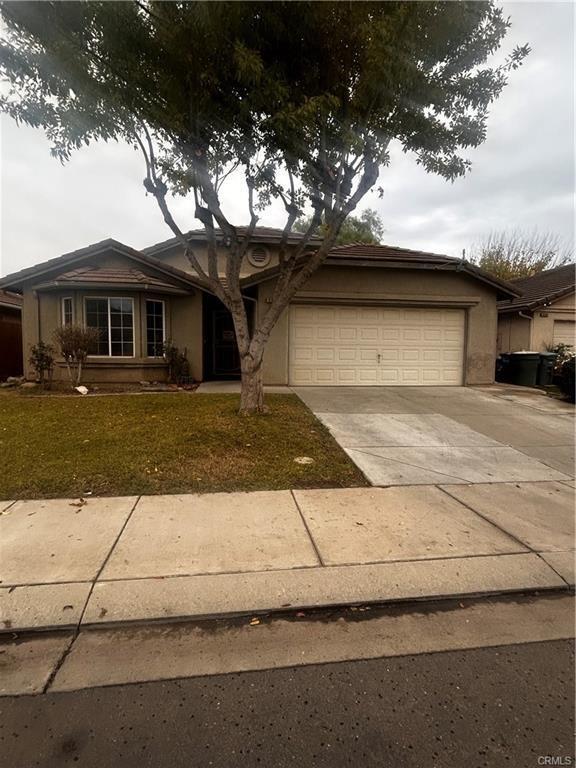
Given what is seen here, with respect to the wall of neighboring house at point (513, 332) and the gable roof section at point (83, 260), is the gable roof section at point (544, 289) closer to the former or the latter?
the wall of neighboring house at point (513, 332)

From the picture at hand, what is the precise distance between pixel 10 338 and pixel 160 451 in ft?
43.9

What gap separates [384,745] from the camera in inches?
73.9

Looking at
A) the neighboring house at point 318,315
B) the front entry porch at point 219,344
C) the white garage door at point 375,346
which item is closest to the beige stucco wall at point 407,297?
the neighboring house at point 318,315

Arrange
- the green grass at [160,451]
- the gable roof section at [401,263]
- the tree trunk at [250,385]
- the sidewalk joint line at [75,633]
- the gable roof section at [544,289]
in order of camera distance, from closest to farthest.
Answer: the sidewalk joint line at [75,633], the green grass at [160,451], the tree trunk at [250,385], the gable roof section at [401,263], the gable roof section at [544,289]

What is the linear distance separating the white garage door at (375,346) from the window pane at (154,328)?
13.1ft

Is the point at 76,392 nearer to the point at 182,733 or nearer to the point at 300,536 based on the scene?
the point at 300,536

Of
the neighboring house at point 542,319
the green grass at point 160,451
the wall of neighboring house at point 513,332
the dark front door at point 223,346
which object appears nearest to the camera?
the green grass at point 160,451

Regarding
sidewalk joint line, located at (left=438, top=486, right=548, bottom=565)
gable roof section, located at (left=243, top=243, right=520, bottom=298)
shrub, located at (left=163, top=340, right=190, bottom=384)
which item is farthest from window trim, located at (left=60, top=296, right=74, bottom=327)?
sidewalk joint line, located at (left=438, top=486, right=548, bottom=565)

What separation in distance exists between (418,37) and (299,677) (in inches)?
308

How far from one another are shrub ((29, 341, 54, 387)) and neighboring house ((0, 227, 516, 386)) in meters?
0.49

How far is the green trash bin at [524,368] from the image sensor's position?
1321cm

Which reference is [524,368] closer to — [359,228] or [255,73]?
[255,73]

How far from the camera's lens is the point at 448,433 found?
24.2 feet

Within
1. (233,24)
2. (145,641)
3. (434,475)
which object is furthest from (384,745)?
(233,24)
